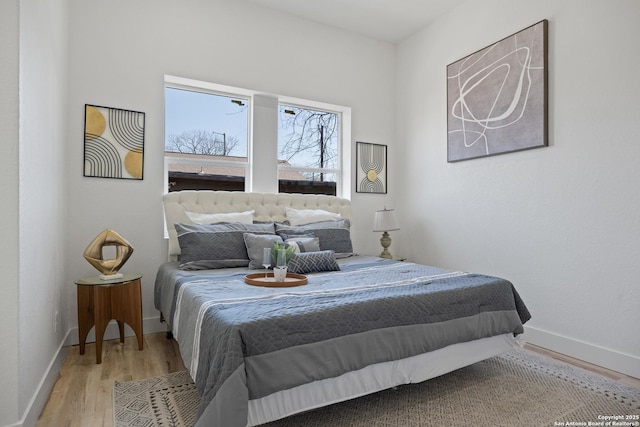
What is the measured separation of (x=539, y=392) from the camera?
211 centimetres

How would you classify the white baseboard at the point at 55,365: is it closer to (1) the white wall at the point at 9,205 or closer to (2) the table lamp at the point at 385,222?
(1) the white wall at the point at 9,205

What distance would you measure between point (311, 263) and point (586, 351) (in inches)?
80.7

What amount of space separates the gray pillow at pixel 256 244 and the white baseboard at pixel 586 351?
2.21m

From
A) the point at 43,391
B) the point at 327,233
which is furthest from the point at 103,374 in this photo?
the point at 327,233

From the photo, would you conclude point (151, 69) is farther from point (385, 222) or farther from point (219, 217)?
point (385, 222)

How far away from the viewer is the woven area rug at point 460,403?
1807 mm

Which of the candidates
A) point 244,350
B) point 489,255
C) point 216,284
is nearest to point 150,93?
point 216,284

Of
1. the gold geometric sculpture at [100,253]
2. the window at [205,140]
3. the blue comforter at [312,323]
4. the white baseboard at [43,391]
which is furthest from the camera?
Answer: the window at [205,140]

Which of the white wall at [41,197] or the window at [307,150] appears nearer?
the white wall at [41,197]

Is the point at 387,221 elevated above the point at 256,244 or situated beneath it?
elevated above

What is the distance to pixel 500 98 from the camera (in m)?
3.21

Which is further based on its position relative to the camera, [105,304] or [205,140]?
[205,140]

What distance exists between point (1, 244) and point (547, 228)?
338 centimetres

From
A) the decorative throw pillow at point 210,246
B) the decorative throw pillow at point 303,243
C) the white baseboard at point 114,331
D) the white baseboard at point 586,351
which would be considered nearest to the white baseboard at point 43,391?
the white baseboard at point 114,331
